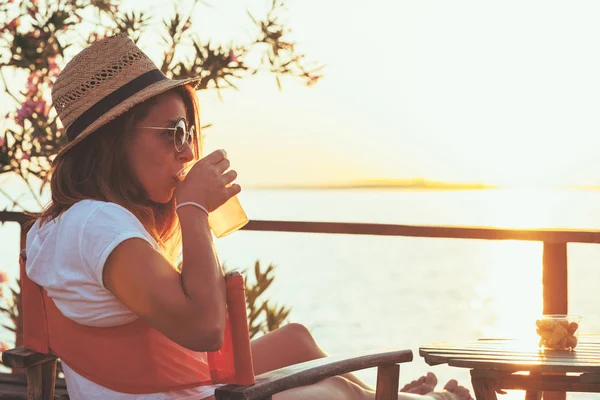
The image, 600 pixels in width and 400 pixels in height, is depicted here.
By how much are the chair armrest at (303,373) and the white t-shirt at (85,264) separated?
0.22 meters

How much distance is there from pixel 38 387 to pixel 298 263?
19240 mm

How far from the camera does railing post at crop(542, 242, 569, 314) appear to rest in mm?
3318

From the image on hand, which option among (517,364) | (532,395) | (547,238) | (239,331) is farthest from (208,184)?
(547,238)

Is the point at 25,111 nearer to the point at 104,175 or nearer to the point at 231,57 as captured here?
the point at 231,57

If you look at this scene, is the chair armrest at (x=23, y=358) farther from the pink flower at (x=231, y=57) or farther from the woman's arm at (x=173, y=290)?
the pink flower at (x=231, y=57)

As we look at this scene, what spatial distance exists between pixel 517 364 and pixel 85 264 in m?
1.13

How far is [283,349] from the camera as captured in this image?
2.47 m

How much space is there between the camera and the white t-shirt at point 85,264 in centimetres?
171

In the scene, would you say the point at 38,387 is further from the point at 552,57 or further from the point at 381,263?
the point at 552,57

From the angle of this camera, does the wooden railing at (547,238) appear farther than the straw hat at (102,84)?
Yes

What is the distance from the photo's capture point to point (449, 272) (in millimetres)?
19969

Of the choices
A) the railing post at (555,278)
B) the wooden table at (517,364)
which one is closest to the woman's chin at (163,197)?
the wooden table at (517,364)

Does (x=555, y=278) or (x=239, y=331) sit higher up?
(x=555, y=278)

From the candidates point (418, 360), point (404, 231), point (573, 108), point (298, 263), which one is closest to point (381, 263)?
point (298, 263)
